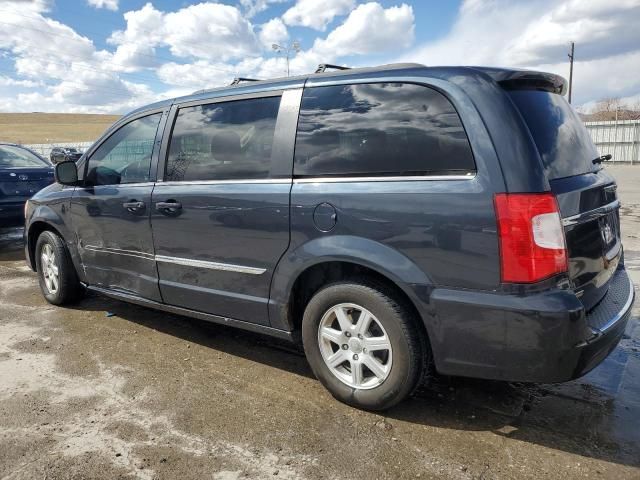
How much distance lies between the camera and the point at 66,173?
4387mm

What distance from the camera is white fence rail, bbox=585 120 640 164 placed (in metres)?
24.9

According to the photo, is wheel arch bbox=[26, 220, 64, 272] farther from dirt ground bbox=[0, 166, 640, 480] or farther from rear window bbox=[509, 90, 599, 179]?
rear window bbox=[509, 90, 599, 179]

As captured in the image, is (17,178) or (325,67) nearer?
(325,67)

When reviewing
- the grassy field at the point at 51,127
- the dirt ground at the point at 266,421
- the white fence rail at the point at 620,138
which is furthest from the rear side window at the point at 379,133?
the grassy field at the point at 51,127

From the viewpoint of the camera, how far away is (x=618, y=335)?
2699 millimetres

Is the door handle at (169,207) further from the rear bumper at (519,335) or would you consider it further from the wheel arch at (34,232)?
the rear bumper at (519,335)

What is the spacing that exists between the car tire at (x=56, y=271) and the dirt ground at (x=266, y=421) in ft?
2.79

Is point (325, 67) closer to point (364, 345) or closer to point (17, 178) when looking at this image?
point (364, 345)

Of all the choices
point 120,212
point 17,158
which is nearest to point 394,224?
point 120,212

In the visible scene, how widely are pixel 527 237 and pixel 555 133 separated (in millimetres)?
701

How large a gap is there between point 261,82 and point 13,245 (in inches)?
274

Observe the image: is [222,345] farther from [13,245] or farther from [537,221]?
[13,245]

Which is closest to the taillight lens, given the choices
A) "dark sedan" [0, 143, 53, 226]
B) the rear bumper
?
the rear bumper

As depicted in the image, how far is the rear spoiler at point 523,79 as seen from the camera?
2588mm
